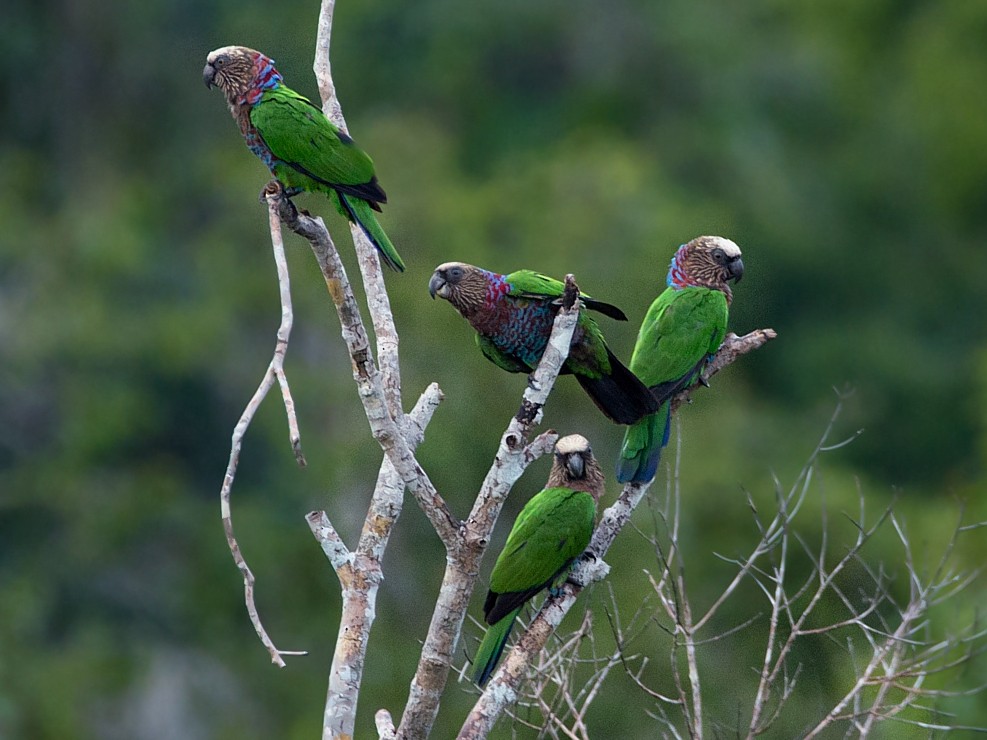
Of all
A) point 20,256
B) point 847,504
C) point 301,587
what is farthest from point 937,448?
point 20,256

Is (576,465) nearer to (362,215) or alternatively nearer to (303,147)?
(362,215)

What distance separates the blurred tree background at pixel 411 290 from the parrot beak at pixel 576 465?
13.7 ft

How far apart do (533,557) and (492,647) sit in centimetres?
41

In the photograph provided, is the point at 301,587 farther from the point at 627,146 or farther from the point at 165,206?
the point at 627,146

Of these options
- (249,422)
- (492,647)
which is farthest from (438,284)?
(249,422)

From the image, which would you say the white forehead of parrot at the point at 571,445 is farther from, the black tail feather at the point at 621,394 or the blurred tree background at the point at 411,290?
the blurred tree background at the point at 411,290

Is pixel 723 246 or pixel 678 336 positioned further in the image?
pixel 723 246

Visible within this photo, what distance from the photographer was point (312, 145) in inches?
212

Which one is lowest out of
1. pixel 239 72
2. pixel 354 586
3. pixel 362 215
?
pixel 354 586

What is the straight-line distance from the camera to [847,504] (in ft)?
58.1

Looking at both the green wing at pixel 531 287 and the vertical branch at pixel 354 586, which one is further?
the green wing at pixel 531 287

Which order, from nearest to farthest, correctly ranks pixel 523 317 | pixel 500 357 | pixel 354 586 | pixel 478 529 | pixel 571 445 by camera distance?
1. pixel 478 529
2. pixel 354 586
3. pixel 523 317
4. pixel 500 357
5. pixel 571 445

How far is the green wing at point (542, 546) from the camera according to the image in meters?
5.42

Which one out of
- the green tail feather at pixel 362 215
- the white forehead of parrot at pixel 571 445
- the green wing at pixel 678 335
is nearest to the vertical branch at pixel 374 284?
the green tail feather at pixel 362 215
